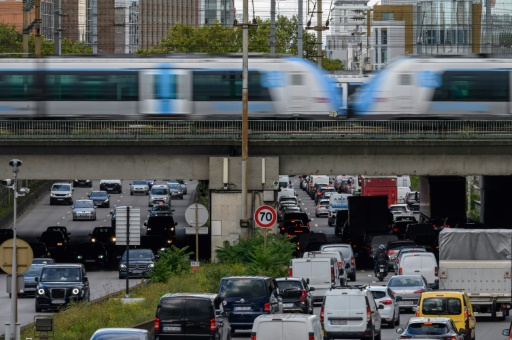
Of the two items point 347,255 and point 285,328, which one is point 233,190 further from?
point 285,328

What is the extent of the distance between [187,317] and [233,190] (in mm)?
28343

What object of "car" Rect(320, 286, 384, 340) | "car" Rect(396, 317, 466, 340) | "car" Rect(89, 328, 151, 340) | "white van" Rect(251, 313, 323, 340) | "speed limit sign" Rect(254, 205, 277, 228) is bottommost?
"car" Rect(320, 286, 384, 340)

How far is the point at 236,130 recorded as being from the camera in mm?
57406

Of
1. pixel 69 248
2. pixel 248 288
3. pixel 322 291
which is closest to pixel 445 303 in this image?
pixel 248 288

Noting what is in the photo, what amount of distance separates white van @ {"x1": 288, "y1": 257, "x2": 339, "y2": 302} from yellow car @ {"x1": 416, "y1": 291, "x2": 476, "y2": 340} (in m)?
9.60

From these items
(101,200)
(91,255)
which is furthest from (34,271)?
(101,200)

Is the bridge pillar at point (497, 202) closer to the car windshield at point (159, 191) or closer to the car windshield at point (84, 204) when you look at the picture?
the car windshield at point (84, 204)

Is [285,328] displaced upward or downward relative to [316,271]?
upward

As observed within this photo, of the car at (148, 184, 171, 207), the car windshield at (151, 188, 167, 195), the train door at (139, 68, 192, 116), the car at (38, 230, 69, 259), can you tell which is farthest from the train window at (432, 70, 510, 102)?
the car windshield at (151, 188, 167, 195)

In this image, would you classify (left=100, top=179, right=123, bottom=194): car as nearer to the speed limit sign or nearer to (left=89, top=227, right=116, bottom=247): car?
(left=89, top=227, right=116, bottom=247): car

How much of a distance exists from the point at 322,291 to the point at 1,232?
26806 millimetres

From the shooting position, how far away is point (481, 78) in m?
59.9

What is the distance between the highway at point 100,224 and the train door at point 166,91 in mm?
7718

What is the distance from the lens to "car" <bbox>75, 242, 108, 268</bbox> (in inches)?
2388
